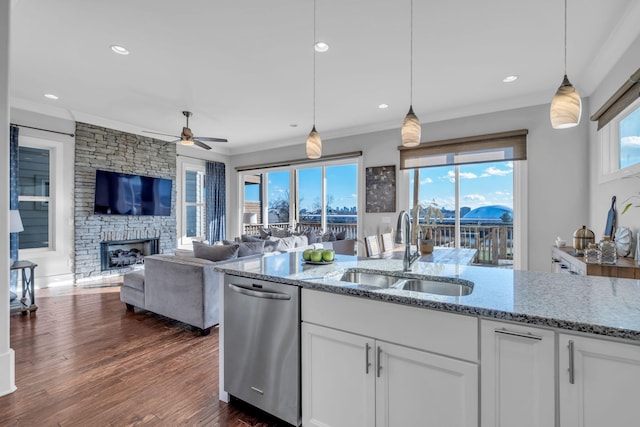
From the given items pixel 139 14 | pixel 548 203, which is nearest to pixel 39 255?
pixel 139 14

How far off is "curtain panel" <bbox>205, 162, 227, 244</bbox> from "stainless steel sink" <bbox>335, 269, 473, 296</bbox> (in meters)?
6.06

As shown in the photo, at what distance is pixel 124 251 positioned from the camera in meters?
5.87

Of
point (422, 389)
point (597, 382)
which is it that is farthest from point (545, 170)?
point (422, 389)

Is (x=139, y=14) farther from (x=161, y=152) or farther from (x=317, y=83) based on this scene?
(x=161, y=152)

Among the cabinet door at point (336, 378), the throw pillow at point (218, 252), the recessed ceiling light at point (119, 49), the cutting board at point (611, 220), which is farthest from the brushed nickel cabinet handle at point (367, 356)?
the recessed ceiling light at point (119, 49)

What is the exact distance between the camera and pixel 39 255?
4.81 meters

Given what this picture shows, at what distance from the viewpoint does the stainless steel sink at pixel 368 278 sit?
73.3 inches

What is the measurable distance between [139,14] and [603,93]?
184 inches

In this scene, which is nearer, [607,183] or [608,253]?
[608,253]

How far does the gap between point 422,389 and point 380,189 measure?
4.47 m

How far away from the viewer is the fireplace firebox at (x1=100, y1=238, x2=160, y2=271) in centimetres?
552

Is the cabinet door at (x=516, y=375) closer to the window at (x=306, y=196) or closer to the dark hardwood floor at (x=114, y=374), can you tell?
the dark hardwood floor at (x=114, y=374)

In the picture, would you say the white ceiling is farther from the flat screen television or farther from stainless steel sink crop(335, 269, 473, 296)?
stainless steel sink crop(335, 269, 473, 296)

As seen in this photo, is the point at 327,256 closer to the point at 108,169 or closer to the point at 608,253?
the point at 608,253
